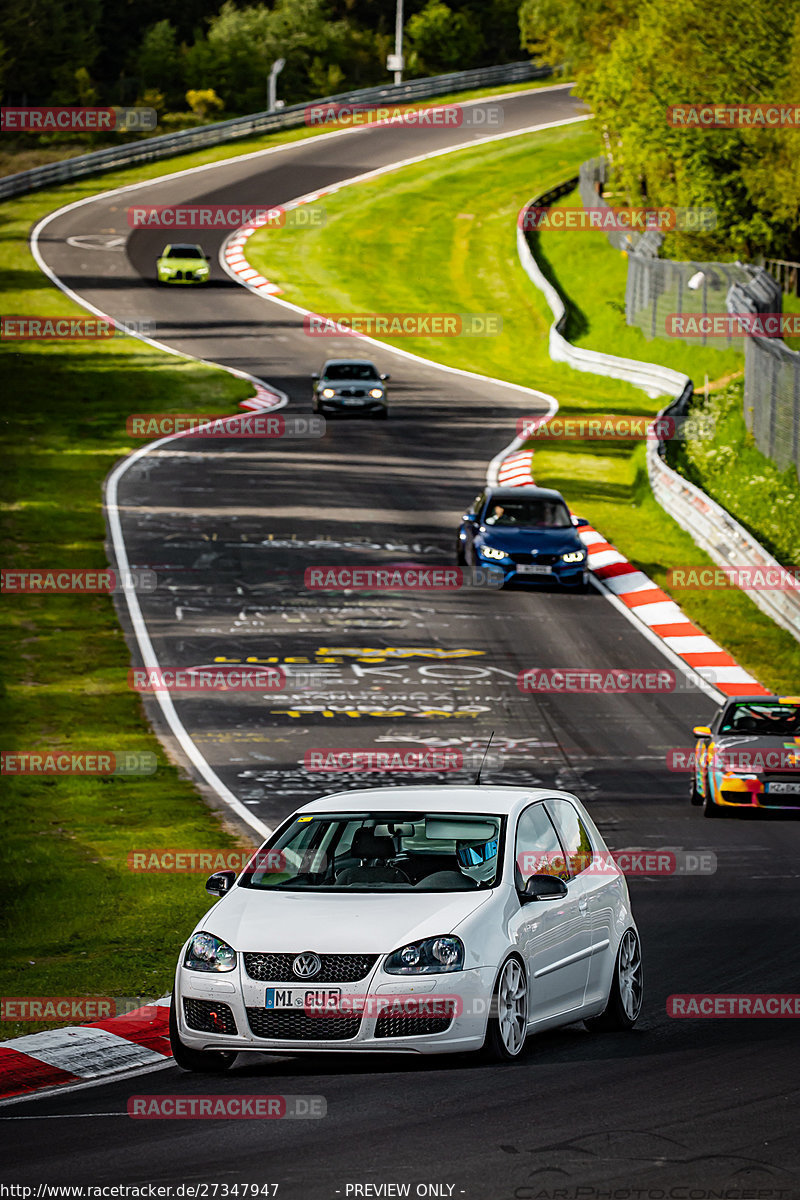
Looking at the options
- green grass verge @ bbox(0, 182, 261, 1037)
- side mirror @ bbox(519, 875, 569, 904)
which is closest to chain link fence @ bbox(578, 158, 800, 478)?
green grass verge @ bbox(0, 182, 261, 1037)

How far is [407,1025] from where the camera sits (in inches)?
364

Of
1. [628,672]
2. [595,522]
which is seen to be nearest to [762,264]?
[595,522]

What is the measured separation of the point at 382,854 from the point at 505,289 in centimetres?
5773

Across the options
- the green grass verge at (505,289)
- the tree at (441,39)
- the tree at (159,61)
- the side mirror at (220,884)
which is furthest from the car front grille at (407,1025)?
the tree at (441,39)

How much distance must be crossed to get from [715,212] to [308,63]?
173ft

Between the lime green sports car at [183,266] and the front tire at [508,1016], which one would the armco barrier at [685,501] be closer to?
the lime green sports car at [183,266]

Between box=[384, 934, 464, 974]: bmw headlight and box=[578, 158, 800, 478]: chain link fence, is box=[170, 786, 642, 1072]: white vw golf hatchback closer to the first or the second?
box=[384, 934, 464, 974]: bmw headlight

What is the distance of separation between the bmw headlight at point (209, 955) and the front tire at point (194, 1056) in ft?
0.79

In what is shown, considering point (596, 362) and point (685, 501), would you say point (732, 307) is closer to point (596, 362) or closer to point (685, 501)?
point (596, 362)

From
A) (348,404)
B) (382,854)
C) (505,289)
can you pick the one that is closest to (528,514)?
(348,404)

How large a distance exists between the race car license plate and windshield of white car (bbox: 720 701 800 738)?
11.7 m

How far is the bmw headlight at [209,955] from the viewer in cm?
944

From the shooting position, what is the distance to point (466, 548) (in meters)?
31.8

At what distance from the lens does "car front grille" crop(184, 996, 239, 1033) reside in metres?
9.38
